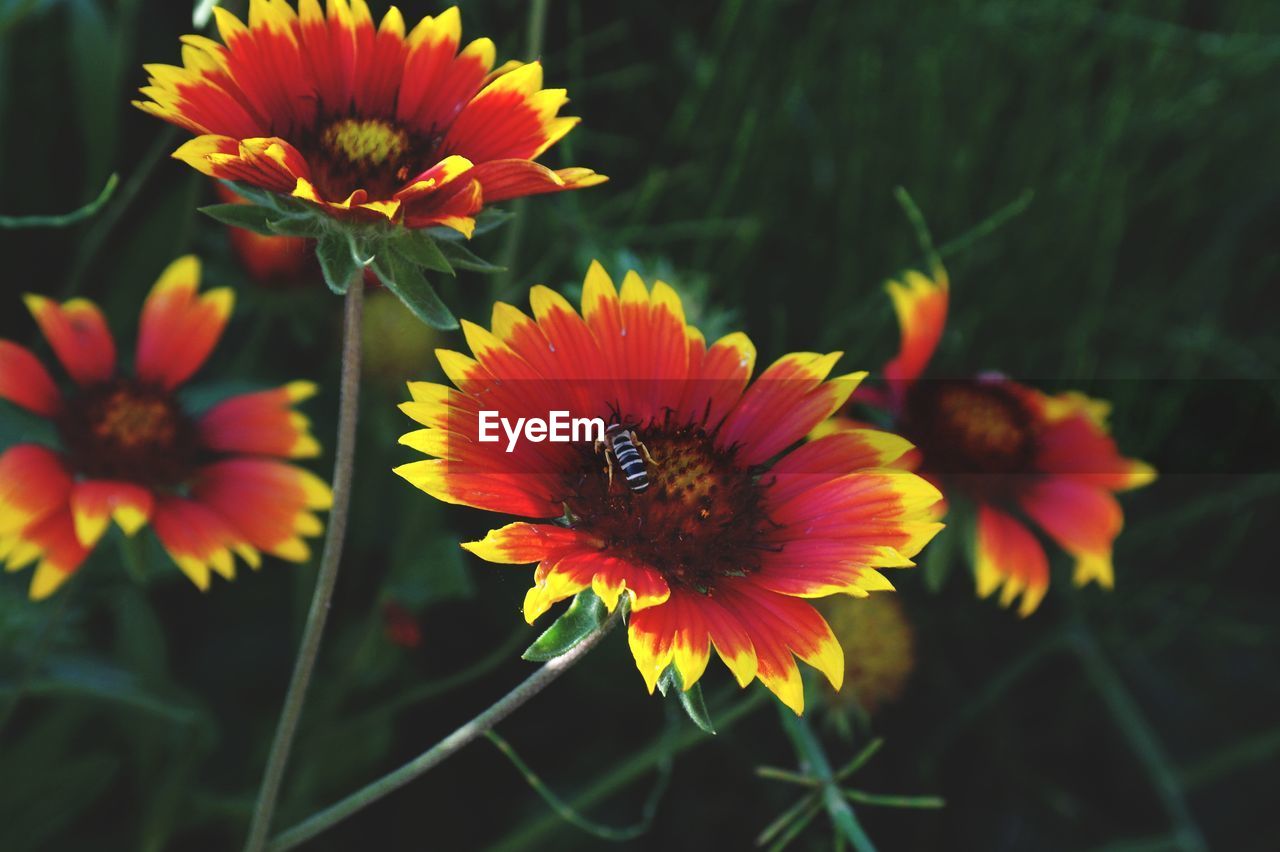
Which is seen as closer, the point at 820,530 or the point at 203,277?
the point at 820,530

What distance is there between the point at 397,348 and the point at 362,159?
393 mm

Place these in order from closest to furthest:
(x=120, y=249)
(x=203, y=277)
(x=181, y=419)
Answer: (x=181, y=419) < (x=203, y=277) < (x=120, y=249)

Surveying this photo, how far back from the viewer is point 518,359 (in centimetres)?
53

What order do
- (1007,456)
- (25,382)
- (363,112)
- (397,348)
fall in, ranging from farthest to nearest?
(397,348), (1007,456), (25,382), (363,112)

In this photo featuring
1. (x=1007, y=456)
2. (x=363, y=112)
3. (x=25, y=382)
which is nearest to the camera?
(x=363, y=112)

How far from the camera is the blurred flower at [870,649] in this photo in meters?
0.88

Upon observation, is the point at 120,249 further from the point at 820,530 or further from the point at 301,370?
the point at 820,530

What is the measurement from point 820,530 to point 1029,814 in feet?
2.22

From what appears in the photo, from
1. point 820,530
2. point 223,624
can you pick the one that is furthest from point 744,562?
point 223,624

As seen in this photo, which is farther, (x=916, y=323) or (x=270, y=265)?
(x=270, y=265)

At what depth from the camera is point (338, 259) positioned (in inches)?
19.5

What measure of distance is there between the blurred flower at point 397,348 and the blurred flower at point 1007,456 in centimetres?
34

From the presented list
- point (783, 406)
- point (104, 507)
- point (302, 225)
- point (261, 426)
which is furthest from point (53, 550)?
point (783, 406)

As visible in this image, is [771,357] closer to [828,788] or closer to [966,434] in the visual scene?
[966,434]
